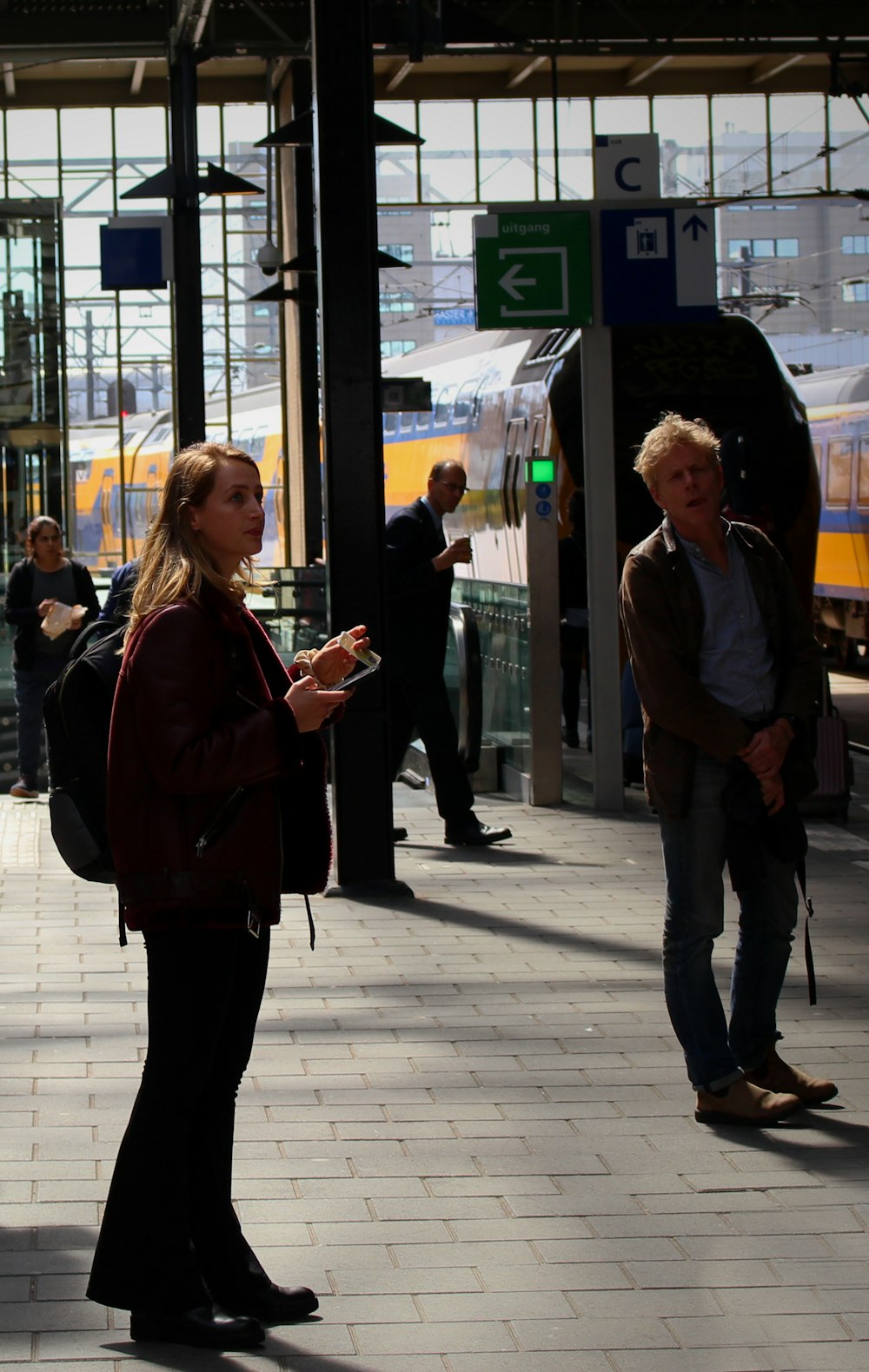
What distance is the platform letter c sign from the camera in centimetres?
1048

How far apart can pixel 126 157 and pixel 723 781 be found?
25.4 metres

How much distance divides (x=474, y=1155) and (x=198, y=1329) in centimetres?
126

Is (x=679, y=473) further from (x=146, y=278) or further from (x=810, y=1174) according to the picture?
(x=146, y=278)

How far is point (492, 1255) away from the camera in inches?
159

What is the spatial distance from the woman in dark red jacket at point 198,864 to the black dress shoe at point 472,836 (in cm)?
575

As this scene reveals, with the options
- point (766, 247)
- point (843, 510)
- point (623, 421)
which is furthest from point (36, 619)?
point (766, 247)

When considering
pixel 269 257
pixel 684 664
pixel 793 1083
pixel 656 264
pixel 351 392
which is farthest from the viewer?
pixel 269 257

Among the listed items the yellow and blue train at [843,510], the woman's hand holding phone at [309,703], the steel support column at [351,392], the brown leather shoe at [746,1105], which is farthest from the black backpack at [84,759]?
the yellow and blue train at [843,510]

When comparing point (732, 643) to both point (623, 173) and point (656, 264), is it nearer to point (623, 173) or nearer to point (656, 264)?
point (656, 264)

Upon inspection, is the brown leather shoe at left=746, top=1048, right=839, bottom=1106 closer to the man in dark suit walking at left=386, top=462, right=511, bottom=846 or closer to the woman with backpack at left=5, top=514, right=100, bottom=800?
the man in dark suit walking at left=386, top=462, right=511, bottom=846

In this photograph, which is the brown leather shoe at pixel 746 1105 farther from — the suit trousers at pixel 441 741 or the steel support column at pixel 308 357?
the steel support column at pixel 308 357

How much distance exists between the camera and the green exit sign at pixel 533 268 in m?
10.3

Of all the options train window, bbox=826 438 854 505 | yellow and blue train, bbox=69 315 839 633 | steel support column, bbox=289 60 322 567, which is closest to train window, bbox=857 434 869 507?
yellow and blue train, bbox=69 315 839 633

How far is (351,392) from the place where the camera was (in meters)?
8.41
